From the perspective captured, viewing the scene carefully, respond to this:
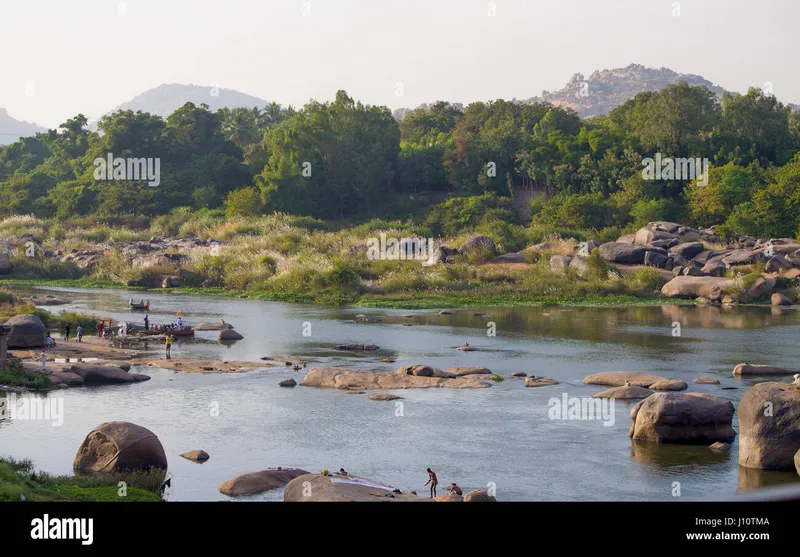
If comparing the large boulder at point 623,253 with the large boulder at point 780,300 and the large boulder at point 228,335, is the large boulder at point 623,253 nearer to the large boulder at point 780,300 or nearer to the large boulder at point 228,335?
the large boulder at point 780,300

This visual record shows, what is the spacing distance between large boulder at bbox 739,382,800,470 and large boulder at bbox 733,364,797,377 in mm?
12513

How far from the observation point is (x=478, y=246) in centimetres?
6906

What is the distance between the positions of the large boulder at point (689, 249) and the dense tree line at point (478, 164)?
29.9 feet

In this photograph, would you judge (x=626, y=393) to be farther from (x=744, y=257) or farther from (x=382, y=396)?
(x=744, y=257)

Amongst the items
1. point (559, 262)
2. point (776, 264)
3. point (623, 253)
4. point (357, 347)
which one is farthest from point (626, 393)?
point (623, 253)

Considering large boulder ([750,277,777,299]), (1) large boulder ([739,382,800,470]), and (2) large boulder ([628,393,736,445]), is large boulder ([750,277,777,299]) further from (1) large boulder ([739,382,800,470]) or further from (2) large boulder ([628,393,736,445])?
(1) large boulder ([739,382,800,470])

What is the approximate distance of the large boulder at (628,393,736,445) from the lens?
2567cm

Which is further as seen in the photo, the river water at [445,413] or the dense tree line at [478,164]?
the dense tree line at [478,164]

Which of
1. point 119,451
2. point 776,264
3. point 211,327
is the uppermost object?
point 776,264

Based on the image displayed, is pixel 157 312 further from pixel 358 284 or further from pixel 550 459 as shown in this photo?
pixel 550 459

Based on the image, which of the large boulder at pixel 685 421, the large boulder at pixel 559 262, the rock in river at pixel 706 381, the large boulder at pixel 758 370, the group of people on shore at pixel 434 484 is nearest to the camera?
the group of people on shore at pixel 434 484

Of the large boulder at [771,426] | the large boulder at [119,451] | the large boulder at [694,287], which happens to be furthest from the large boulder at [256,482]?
the large boulder at [694,287]

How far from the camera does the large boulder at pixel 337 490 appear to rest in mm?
19547

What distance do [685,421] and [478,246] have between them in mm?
43865
